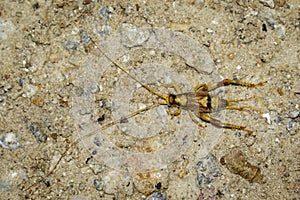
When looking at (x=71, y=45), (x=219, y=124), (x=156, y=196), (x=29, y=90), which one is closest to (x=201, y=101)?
(x=219, y=124)

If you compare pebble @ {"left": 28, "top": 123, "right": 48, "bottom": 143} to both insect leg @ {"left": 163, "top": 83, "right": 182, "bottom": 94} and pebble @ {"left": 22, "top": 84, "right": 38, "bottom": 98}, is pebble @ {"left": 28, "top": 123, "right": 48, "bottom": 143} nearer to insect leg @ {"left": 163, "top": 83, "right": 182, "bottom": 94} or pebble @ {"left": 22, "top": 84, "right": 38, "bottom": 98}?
pebble @ {"left": 22, "top": 84, "right": 38, "bottom": 98}

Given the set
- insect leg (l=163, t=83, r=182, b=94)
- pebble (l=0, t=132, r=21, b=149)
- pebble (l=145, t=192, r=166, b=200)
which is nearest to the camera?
pebble (l=145, t=192, r=166, b=200)

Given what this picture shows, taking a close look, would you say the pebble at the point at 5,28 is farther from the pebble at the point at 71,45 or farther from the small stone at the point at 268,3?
the small stone at the point at 268,3

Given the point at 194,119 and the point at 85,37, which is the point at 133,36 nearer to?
the point at 85,37

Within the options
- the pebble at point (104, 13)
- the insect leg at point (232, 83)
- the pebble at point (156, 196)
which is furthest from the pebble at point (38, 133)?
the insect leg at point (232, 83)

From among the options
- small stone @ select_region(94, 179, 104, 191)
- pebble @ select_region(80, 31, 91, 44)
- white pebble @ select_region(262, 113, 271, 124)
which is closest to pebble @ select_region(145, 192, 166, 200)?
small stone @ select_region(94, 179, 104, 191)

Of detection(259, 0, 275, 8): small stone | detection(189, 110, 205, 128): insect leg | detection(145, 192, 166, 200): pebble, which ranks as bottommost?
detection(145, 192, 166, 200): pebble
